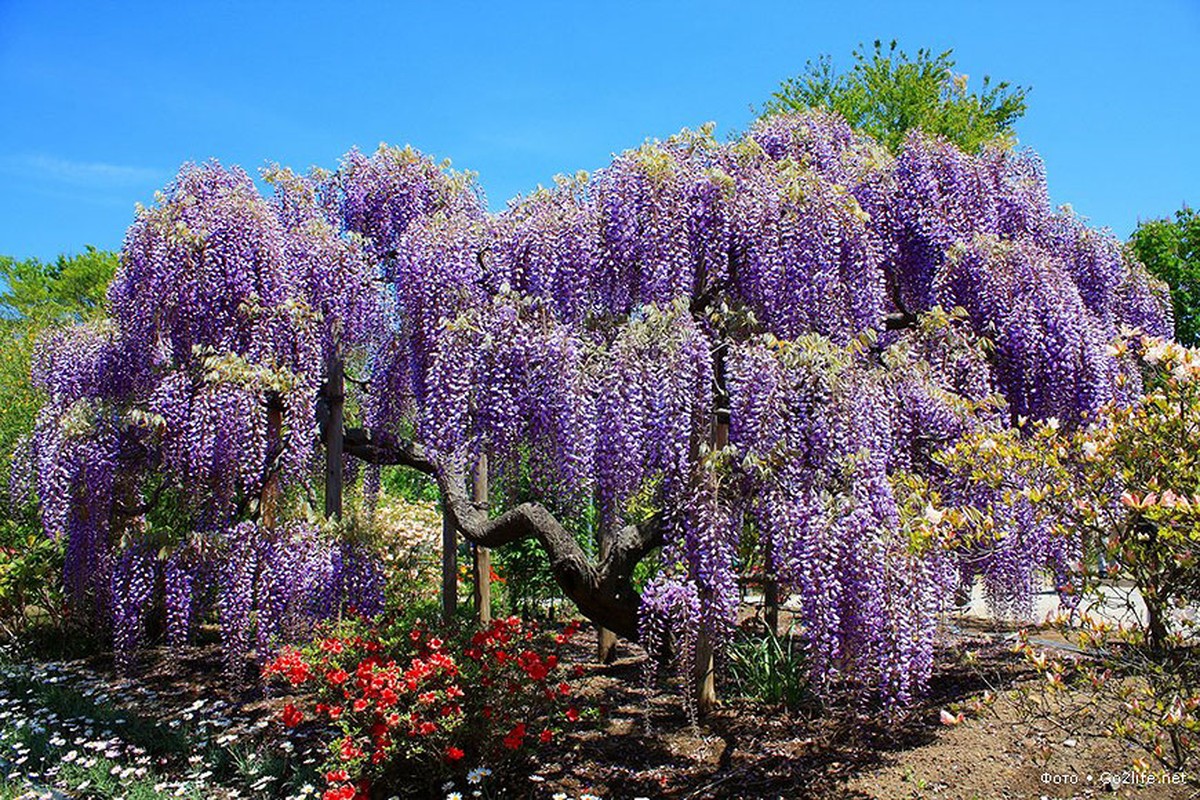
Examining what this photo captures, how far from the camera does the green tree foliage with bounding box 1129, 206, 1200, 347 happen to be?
658 inches

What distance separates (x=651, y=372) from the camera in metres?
4.93

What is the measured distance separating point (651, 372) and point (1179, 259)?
17265 mm

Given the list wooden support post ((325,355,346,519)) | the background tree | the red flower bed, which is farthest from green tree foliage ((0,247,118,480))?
the red flower bed

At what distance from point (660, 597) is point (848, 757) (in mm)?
1620

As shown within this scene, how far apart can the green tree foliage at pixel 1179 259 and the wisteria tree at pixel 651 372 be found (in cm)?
1124

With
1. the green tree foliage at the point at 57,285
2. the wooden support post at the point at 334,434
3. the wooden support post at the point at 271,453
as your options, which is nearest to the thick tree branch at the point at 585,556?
the wooden support post at the point at 271,453

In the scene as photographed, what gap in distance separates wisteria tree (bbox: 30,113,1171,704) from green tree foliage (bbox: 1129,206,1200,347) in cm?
1124

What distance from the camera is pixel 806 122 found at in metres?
6.63

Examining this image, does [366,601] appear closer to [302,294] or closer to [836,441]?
[302,294]

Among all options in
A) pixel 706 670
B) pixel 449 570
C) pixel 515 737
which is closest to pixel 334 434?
pixel 449 570

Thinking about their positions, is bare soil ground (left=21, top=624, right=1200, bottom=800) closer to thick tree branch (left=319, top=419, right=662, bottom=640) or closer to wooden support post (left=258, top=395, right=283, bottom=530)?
thick tree branch (left=319, top=419, right=662, bottom=640)

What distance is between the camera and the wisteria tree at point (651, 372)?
4.79m

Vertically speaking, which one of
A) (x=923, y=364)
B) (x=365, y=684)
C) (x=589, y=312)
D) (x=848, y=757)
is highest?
(x=589, y=312)

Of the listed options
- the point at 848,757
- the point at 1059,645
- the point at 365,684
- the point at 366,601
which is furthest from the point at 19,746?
the point at 1059,645
